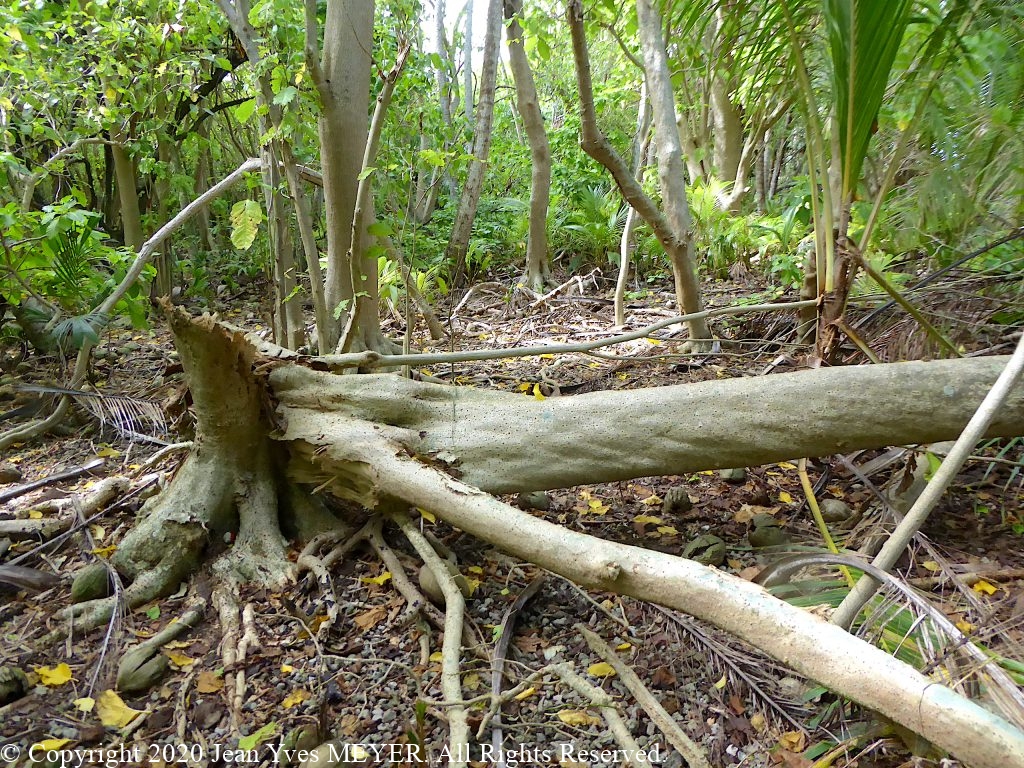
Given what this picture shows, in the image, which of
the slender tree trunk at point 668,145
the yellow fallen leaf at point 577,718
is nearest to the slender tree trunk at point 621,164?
the slender tree trunk at point 668,145

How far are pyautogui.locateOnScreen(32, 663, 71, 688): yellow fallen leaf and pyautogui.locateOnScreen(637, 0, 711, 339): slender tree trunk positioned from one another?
131 inches

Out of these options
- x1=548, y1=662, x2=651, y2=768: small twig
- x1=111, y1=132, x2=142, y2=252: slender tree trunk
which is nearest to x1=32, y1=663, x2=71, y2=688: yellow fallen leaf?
x1=548, y1=662, x2=651, y2=768: small twig

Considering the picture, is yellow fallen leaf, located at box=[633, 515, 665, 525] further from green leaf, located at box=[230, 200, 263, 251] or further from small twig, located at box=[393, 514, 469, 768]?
green leaf, located at box=[230, 200, 263, 251]

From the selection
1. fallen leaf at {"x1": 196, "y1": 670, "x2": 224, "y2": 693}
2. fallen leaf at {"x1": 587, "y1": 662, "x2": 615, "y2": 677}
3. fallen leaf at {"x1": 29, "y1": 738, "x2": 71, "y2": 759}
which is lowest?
fallen leaf at {"x1": 587, "y1": 662, "x2": 615, "y2": 677}

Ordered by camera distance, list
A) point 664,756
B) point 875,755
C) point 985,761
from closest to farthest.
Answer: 1. point 985,761
2. point 875,755
3. point 664,756

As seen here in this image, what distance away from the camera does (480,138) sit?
248 inches

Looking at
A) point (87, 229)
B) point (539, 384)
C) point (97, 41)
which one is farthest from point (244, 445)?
point (97, 41)

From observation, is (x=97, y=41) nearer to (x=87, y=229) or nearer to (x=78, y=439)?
(x=87, y=229)

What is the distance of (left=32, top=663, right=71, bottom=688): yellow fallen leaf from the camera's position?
1816 millimetres

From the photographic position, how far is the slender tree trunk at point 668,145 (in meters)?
3.86

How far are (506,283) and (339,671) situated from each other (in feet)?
17.9

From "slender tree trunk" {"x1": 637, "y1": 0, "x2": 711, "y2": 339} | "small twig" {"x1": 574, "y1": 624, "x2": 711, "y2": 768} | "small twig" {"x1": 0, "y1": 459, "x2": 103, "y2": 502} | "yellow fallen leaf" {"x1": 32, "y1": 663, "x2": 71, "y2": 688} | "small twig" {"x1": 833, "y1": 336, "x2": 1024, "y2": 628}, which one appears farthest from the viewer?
"slender tree trunk" {"x1": 637, "y1": 0, "x2": 711, "y2": 339}

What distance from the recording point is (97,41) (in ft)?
17.5

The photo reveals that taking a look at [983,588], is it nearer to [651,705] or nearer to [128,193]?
[651,705]
